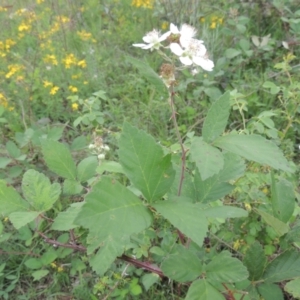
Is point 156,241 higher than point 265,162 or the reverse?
the reverse

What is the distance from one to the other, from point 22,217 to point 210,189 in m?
0.45

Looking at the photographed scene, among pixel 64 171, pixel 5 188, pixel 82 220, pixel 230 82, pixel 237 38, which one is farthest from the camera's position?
pixel 237 38

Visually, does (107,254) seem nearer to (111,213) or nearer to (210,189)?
(111,213)

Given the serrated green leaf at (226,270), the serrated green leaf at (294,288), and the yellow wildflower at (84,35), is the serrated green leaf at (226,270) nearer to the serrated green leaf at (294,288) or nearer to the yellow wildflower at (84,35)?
the serrated green leaf at (294,288)

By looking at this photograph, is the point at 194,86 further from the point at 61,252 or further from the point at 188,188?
the point at 188,188

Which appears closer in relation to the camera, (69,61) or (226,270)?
(226,270)

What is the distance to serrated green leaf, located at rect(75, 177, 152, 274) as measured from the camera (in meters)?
0.72

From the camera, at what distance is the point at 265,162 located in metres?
0.78

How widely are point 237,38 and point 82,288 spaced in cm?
204

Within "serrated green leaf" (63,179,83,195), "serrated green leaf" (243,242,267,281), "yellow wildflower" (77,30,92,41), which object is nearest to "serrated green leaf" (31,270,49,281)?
"serrated green leaf" (63,179,83,195)

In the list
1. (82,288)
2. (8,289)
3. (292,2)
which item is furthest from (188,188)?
(292,2)

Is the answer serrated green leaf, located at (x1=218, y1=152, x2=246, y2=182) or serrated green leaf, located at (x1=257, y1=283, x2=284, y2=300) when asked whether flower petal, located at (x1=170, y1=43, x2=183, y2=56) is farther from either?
serrated green leaf, located at (x1=257, y1=283, x2=284, y2=300)

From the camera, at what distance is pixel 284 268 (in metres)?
0.95

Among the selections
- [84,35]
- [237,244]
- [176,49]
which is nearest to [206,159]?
[176,49]
